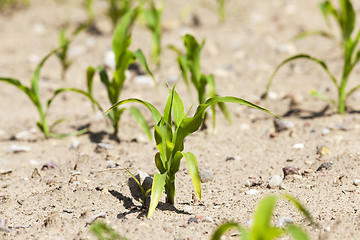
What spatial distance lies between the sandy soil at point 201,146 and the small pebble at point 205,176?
3cm

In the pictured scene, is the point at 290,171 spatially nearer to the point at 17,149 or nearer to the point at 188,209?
the point at 188,209

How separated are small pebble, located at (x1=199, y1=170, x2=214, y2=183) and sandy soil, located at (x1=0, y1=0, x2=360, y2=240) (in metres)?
0.03

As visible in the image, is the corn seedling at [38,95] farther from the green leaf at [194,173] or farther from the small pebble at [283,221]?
the small pebble at [283,221]

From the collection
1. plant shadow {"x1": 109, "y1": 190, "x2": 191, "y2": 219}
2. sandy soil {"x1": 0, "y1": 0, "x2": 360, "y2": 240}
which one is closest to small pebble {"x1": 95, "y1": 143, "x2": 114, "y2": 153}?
sandy soil {"x1": 0, "y1": 0, "x2": 360, "y2": 240}

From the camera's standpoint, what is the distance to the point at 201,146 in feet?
9.25

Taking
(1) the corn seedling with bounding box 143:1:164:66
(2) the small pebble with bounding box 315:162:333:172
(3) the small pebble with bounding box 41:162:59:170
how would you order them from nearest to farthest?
1. (2) the small pebble with bounding box 315:162:333:172
2. (3) the small pebble with bounding box 41:162:59:170
3. (1) the corn seedling with bounding box 143:1:164:66

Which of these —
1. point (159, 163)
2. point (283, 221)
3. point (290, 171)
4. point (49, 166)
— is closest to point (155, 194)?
point (159, 163)

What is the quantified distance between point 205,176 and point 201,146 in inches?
18.7

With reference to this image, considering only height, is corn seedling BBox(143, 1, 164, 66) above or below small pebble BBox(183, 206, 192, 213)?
above

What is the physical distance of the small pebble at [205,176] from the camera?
7.72 feet

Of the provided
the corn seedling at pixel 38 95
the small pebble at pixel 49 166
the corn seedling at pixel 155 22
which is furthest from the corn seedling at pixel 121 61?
the corn seedling at pixel 155 22

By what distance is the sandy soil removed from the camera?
1.97 meters

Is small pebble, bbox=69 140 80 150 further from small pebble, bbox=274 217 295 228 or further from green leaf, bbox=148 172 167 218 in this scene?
small pebble, bbox=274 217 295 228

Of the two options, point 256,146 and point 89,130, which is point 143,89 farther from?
point 256,146
